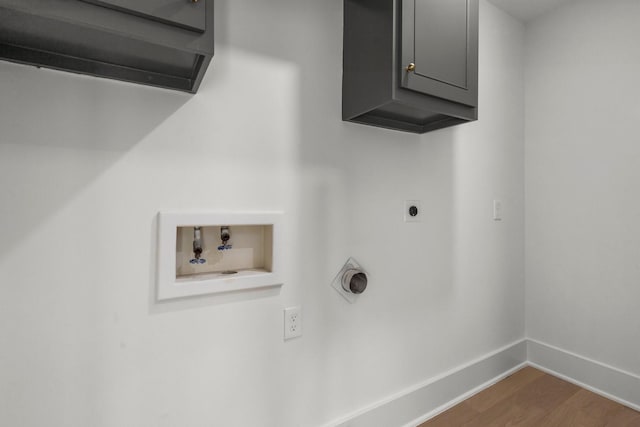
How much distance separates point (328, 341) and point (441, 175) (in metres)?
1.00

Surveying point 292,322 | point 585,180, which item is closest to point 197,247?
point 292,322

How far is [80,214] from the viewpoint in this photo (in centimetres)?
82

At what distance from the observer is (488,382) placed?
178 centimetres

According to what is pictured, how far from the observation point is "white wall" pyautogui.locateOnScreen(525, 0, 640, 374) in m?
1.63

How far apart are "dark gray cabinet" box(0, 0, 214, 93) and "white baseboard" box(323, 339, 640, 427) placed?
1.38 m

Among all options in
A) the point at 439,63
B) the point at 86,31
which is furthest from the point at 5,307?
the point at 439,63

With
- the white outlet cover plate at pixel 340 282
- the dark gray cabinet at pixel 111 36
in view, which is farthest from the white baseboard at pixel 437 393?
the dark gray cabinet at pixel 111 36

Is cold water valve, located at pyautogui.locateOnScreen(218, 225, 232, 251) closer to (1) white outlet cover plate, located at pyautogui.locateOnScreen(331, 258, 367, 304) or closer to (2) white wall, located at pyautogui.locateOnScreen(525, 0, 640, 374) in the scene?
(1) white outlet cover plate, located at pyautogui.locateOnScreen(331, 258, 367, 304)

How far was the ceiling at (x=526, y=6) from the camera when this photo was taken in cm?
186

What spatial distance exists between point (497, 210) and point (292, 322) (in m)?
1.47

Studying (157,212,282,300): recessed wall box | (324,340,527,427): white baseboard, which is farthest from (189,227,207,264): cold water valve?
(324,340,527,427): white baseboard

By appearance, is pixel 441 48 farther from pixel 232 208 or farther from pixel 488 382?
pixel 488 382

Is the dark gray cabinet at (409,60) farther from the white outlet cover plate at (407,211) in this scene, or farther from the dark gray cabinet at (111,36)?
the dark gray cabinet at (111,36)

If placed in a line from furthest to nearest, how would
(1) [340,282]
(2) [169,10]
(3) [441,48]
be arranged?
(1) [340,282], (3) [441,48], (2) [169,10]
